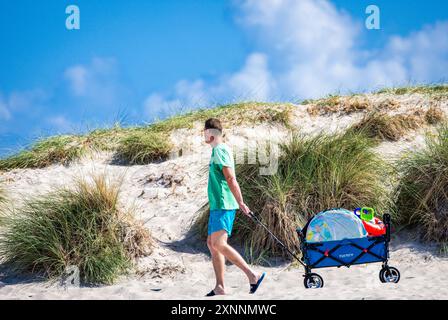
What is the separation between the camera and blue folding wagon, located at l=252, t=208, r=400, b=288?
5.91 meters

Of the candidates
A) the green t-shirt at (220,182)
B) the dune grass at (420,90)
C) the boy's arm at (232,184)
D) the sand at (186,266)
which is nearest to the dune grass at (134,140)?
the sand at (186,266)

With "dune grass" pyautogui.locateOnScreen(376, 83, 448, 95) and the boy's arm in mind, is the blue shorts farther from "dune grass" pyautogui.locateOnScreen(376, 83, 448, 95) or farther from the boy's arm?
"dune grass" pyautogui.locateOnScreen(376, 83, 448, 95)

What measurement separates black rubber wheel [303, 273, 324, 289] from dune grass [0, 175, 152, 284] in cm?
253

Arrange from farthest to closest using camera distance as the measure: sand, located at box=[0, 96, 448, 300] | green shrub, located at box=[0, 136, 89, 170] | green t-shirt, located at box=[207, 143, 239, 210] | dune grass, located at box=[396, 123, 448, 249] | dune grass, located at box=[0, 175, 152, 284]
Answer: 1. green shrub, located at box=[0, 136, 89, 170]
2. dune grass, located at box=[396, 123, 448, 249]
3. dune grass, located at box=[0, 175, 152, 284]
4. sand, located at box=[0, 96, 448, 300]
5. green t-shirt, located at box=[207, 143, 239, 210]

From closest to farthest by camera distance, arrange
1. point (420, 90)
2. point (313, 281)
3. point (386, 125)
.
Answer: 1. point (313, 281)
2. point (386, 125)
3. point (420, 90)

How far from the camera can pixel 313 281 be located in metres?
6.22

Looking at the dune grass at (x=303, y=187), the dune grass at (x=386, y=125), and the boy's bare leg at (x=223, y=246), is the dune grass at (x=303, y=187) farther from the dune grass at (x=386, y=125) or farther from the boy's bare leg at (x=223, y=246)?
the dune grass at (x=386, y=125)

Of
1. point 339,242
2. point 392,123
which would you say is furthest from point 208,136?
point 392,123

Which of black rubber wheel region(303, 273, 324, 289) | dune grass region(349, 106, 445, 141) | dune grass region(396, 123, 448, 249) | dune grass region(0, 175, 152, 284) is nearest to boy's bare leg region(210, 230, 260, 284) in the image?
black rubber wheel region(303, 273, 324, 289)

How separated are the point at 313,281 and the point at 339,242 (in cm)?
58

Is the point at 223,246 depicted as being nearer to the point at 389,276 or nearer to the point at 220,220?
the point at 220,220

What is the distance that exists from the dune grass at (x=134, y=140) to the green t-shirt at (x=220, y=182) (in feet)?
18.5

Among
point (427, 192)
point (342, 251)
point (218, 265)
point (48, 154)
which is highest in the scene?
point (48, 154)
